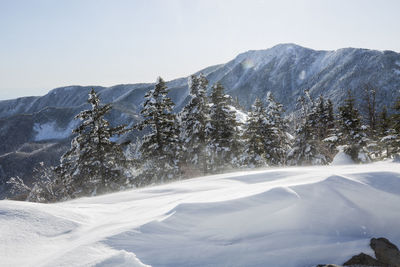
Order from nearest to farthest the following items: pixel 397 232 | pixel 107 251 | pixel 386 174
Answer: pixel 107 251 → pixel 397 232 → pixel 386 174

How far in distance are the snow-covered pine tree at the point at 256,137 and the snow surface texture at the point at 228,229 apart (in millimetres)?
16185

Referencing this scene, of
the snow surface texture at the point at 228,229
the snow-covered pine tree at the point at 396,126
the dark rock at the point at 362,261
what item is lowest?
the dark rock at the point at 362,261

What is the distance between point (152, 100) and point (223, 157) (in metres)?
7.22

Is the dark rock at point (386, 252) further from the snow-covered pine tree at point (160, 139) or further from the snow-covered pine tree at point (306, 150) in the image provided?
the snow-covered pine tree at point (306, 150)

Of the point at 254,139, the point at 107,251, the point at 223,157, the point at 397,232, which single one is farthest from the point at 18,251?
the point at 254,139

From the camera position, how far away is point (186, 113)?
21969mm

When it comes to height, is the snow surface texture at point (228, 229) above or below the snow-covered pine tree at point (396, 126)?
below

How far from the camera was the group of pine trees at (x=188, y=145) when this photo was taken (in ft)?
58.1

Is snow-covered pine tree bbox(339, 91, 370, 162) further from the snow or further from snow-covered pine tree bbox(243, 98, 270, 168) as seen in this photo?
snow-covered pine tree bbox(243, 98, 270, 168)

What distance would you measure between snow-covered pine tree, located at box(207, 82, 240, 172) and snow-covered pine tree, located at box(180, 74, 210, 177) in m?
0.59

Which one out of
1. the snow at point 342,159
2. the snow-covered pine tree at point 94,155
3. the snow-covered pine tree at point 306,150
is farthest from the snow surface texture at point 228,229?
the snow-covered pine tree at point 306,150

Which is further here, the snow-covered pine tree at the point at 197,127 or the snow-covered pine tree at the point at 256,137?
the snow-covered pine tree at the point at 256,137

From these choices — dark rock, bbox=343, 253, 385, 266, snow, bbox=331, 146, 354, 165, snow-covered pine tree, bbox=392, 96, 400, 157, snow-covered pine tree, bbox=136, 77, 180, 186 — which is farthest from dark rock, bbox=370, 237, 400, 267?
snow-covered pine tree, bbox=136, 77, 180, 186

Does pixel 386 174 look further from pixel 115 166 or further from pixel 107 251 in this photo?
pixel 115 166
